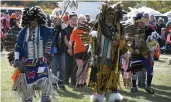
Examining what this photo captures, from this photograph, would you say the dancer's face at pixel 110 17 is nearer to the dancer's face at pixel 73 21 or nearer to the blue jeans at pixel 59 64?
the dancer's face at pixel 73 21

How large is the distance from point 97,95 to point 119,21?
4.46ft

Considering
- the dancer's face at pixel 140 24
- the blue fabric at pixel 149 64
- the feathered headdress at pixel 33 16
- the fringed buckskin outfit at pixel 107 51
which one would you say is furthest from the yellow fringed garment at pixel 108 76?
the blue fabric at pixel 149 64

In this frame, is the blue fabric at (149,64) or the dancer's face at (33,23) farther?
the blue fabric at (149,64)

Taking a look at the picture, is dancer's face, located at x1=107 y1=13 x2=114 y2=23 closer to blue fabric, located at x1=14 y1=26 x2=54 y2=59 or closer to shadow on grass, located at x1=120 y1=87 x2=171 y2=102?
blue fabric, located at x1=14 y1=26 x2=54 y2=59

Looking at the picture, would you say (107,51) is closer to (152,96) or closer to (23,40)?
(23,40)

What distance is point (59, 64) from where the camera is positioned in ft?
35.4

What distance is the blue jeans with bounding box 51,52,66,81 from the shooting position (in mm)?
10655

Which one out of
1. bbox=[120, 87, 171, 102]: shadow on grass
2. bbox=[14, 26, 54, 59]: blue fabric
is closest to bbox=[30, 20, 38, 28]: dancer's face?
bbox=[14, 26, 54, 59]: blue fabric

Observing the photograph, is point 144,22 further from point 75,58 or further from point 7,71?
point 7,71

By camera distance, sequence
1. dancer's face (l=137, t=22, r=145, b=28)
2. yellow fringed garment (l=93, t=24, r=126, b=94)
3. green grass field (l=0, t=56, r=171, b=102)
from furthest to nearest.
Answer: dancer's face (l=137, t=22, r=145, b=28) → green grass field (l=0, t=56, r=171, b=102) → yellow fringed garment (l=93, t=24, r=126, b=94)

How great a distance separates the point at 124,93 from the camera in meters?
9.83

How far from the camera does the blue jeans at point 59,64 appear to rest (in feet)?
35.0

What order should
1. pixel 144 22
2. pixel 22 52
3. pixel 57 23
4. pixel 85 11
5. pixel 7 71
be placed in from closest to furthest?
pixel 22 52
pixel 144 22
pixel 57 23
pixel 7 71
pixel 85 11

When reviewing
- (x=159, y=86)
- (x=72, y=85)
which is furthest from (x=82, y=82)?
(x=159, y=86)
